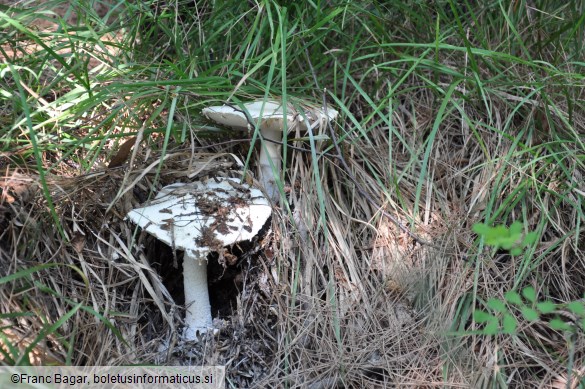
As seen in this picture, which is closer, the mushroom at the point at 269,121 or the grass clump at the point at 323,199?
the grass clump at the point at 323,199

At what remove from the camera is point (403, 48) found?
272 cm

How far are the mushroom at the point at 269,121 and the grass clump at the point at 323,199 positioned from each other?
7 cm

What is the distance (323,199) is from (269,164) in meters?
0.25

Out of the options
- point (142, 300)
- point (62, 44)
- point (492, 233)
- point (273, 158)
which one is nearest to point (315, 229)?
point (273, 158)

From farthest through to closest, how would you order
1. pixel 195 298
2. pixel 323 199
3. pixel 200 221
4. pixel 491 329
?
pixel 323 199 < pixel 195 298 < pixel 200 221 < pixel 491 329

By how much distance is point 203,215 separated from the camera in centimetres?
203

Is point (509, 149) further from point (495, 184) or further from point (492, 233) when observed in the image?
point (492, 233)

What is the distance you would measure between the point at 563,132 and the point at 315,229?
1.10 m

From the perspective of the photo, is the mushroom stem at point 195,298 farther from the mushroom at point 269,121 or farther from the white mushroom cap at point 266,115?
the white mushroom cap at point 266,115

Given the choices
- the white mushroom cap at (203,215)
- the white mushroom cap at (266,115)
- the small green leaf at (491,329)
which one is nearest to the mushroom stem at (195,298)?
the white mushroom cap at (203,215)

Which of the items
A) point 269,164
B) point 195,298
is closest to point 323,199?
point 269,164

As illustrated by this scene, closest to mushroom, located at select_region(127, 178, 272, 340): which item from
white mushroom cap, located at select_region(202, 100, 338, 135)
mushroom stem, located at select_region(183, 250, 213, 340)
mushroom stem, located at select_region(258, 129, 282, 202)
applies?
mushroom stem, located at select_region(183, 250, 213, 340)

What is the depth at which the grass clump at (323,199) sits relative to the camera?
6.53 ft

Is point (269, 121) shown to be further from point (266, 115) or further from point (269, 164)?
point (269, 164)
